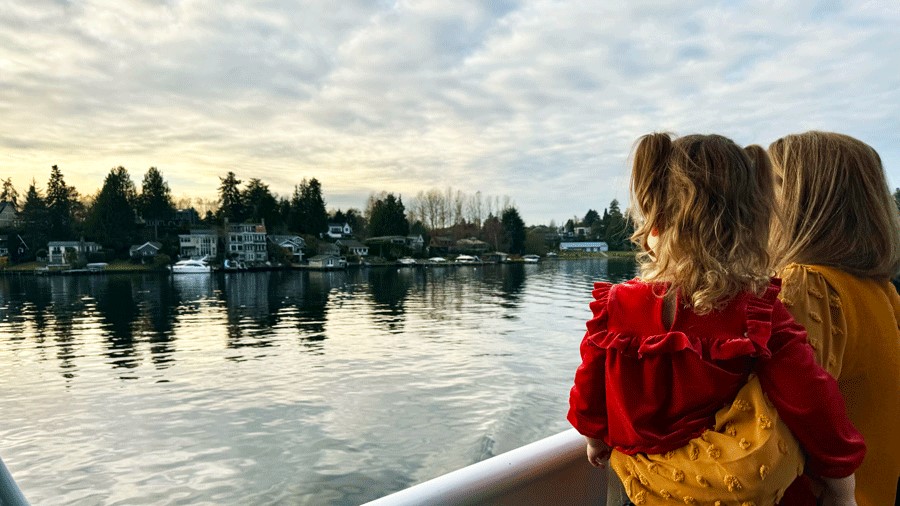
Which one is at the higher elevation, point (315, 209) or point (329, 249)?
point (315, 209)

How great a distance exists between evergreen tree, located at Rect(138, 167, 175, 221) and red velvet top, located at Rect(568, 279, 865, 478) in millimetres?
59294

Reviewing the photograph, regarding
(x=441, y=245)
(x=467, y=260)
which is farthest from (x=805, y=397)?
(x=441, y=245)

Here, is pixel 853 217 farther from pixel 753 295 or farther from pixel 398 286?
pixel 398 286

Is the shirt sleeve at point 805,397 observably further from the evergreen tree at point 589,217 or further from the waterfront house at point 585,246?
the evergreen tree at point 589,217

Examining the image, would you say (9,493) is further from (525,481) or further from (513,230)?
(513,230)

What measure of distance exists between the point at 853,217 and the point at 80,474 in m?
9.36

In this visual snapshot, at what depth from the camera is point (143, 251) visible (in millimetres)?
49875

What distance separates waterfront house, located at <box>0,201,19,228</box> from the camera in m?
45.2

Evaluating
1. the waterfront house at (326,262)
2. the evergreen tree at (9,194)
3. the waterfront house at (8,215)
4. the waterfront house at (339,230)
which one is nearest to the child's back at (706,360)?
the waterfront house at (326,262)

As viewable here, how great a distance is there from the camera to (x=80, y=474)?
7727 mm

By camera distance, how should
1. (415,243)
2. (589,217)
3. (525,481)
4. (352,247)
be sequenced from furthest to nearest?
1. (589,217)
2. (415,243)
3. (352,247)
4. (525,481)

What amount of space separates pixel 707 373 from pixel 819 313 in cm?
27

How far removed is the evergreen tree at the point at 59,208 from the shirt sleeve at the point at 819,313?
56924 millimetres

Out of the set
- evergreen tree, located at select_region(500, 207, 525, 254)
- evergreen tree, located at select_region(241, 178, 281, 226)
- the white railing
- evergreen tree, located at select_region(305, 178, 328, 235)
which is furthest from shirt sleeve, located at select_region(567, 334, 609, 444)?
evergreen tree, located at select_region(500, 207, 525, 254)
